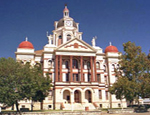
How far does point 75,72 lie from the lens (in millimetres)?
52188

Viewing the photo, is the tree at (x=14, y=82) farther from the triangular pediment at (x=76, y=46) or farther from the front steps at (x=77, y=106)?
the triangular pediment at (x=76, y=46)

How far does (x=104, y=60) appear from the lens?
2270 inches

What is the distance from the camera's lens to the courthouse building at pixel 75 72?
1933 inches

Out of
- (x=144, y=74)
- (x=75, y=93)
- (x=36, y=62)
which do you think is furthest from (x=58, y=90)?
(x=144, y=74)

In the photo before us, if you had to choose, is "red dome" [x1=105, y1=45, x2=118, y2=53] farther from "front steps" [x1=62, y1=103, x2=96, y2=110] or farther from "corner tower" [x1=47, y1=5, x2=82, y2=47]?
"front steps" [x1=62, y1=103, x2=96, y2=110]

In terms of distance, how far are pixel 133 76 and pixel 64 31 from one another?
29.3 metres

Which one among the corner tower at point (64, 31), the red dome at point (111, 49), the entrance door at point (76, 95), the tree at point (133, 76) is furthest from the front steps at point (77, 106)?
the corner tower at point (64, 31)

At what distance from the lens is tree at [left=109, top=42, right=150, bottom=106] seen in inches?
1443

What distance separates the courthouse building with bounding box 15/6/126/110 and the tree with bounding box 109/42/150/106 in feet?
36.1

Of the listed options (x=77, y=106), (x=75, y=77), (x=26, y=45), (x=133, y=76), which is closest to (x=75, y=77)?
(x=75, y=77)

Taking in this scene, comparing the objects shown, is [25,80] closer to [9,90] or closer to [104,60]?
[9,90]

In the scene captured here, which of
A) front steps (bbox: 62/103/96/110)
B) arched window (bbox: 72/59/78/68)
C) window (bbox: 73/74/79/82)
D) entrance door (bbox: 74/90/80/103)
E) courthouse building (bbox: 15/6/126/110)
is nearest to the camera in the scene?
front steps (bbox: 62/103/96/110)

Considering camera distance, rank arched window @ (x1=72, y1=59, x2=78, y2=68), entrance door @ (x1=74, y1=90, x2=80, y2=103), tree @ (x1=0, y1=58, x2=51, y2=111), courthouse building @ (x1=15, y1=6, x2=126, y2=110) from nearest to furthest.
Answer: tree @ (x1=0, y1=58, x2=51, y2=111)
courthouse building @ (x1=15, y1=6, x2=126, y2=110)
entrance door @ (x1=74, y1=90, x2=80, y2=103)
arched window @ (x1=72, y1=59, x2=78, y2=68)

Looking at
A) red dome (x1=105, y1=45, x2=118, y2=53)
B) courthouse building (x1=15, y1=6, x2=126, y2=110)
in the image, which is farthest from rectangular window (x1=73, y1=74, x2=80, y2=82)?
red dome (x1=105, y1=45, x2=118, y2=53)
